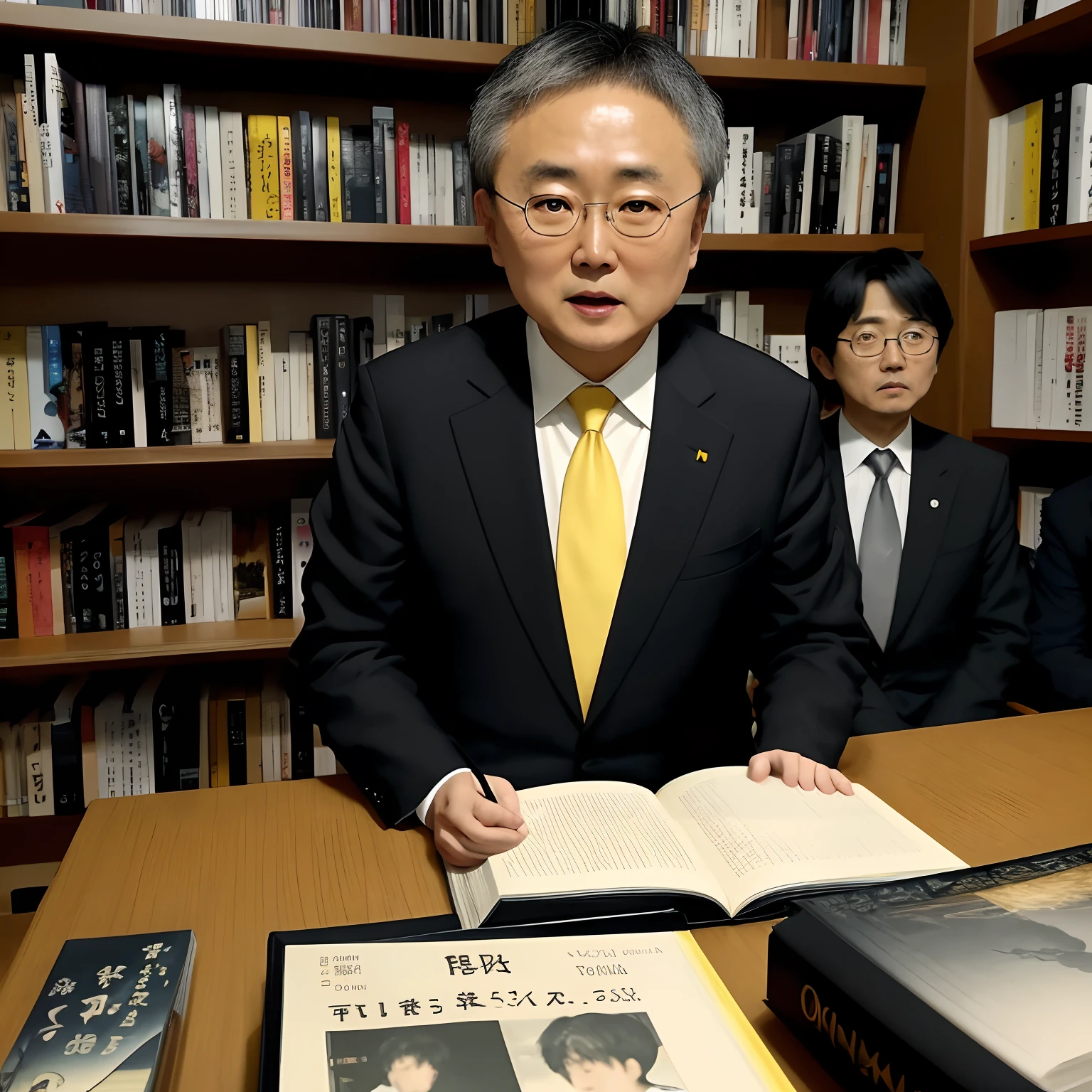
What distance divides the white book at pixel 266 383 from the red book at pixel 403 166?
41 centimetres

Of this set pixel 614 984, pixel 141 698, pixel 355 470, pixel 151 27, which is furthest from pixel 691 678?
A: pixel 151 27

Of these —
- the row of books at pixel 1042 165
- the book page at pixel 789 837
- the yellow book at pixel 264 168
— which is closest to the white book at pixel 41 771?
→ the yellow book at pixel 264 168

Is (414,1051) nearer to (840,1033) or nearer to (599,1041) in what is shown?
(599,1041)

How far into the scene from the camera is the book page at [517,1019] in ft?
1.66

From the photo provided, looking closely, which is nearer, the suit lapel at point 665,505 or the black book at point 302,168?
the suit lapel at point 665,505

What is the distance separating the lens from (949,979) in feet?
1.70

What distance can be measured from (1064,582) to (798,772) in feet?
4.11

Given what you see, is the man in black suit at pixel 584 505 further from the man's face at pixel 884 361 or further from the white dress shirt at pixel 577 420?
the man's face at pixel 884 361

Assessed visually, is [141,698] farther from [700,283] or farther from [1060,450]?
[1060,450]

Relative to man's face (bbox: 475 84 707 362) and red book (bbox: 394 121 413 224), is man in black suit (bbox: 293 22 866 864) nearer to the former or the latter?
man's face (bbox: 475 84 707 362)

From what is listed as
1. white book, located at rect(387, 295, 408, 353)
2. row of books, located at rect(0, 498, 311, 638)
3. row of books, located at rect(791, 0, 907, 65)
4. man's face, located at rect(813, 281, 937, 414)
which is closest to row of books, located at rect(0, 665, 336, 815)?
row of books, located at rect(0, 498, 311, 638)

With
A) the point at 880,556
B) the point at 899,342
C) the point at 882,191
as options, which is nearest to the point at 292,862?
the point at 880,556

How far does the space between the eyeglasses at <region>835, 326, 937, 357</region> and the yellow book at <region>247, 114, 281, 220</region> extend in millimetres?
1288

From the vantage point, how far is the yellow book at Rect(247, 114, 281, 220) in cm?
207
